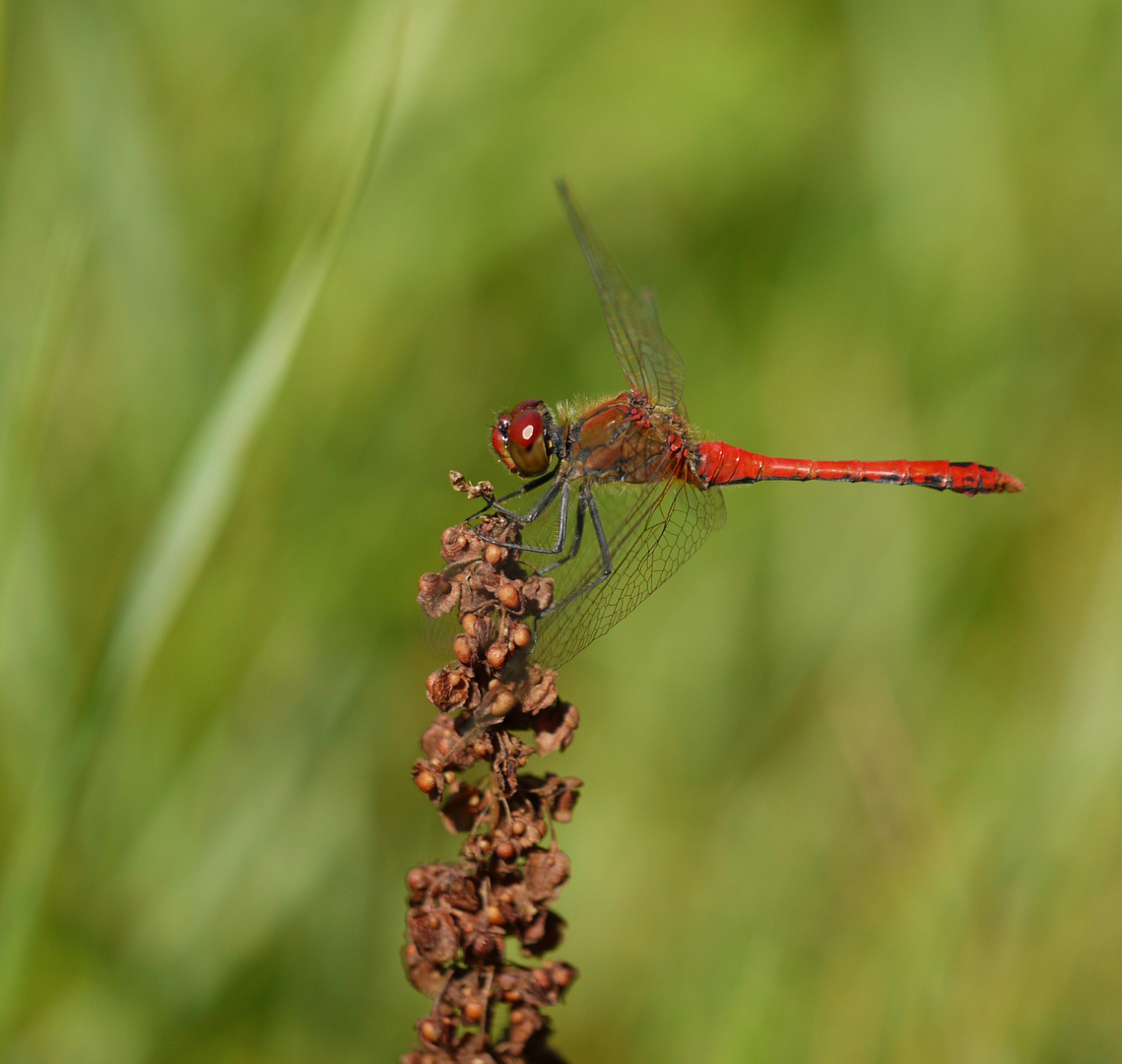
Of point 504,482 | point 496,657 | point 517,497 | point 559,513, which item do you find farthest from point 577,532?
point 504,482

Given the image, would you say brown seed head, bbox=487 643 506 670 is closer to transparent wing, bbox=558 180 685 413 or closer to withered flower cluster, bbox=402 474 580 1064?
withered flower cluster, bbox=402 474 580 1064

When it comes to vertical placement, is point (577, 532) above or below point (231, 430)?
above

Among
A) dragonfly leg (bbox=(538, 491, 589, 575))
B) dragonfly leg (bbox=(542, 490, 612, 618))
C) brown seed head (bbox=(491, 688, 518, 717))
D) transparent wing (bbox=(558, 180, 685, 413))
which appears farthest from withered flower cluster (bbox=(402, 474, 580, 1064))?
transparent wing (bbox=(558, 180, 685, 413))

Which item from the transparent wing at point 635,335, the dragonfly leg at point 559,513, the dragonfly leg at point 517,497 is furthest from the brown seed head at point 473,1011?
the transparent wing at point 635,335

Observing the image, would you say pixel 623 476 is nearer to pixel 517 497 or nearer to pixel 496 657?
pixel 517 497

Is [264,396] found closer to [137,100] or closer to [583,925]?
[137,100]

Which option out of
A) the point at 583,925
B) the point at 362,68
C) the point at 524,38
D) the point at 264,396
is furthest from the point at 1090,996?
the point at 524,38
